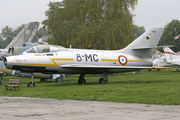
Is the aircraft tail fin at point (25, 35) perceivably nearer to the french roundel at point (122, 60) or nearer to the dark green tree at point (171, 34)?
the french roundel at point (122, 60)

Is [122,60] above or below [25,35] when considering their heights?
below

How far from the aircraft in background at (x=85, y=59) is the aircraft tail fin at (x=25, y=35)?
57.7ft

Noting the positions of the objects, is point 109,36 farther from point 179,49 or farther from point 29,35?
point 179,49

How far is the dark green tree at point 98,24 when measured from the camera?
3531cm

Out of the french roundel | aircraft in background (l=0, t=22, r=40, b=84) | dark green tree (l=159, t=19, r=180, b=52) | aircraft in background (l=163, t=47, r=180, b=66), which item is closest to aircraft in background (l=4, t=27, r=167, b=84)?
the french roundel

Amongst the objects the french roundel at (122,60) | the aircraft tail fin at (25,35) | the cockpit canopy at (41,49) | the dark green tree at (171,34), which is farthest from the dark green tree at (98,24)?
the dark green tree at (171,34)

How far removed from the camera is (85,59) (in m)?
21.7

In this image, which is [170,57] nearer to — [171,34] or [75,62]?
[75,62]

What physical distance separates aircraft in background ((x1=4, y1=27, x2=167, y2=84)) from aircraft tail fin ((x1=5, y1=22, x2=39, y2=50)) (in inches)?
692

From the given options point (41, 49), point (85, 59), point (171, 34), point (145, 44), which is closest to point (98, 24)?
point (145, 44)

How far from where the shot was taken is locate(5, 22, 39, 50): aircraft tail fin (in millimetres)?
37787

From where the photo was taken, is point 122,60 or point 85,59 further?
point 122,60

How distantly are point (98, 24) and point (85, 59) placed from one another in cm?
1550

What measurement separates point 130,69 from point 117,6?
51.6ft
